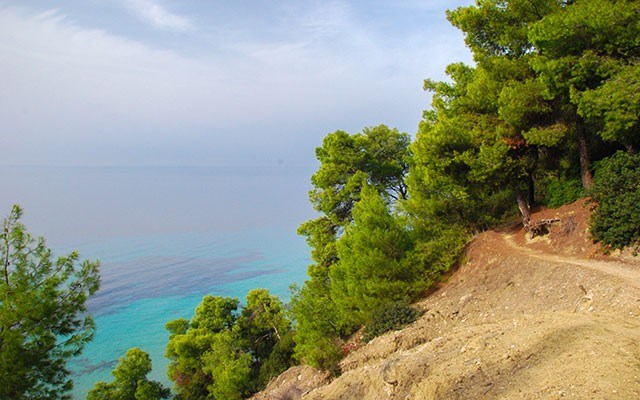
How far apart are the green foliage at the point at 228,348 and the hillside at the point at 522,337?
6.58 m

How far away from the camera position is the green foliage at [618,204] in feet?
38.5

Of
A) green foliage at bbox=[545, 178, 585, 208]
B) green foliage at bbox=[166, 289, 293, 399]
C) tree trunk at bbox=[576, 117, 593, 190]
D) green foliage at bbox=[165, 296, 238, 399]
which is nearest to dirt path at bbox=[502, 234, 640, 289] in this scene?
green foliage at bbox=[545, 178, 585, 208]

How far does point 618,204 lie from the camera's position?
12180 mm

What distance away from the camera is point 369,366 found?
406 inches

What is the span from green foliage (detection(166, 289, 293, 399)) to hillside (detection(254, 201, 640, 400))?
21.6 ft

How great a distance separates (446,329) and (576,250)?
5998 mm

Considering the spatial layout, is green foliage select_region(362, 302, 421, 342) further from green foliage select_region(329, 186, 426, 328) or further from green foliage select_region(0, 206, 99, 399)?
green foliage select_region(0, 206, 99, 399)

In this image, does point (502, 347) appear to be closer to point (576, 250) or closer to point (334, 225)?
point (576, 250)

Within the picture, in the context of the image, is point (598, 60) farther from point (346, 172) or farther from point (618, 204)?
point (346, 172)

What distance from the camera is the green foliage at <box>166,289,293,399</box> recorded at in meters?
21.3

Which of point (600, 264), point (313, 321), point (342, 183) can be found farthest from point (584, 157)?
point (313, 321)

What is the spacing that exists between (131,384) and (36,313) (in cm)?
1620

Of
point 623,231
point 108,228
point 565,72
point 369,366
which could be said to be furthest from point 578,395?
point 108,228

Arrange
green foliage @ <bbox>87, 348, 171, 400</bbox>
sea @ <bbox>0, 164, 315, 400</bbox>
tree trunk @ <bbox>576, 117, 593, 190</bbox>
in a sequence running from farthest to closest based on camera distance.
Result: 1. sea @ <bbox>0, 164, 315, 400</bbox>
2. green foliage @ <bbox>87, 348, 171, 400</bbox>
3. tree trunk @ <bbox>576, 117, 593, 190</bbox>
